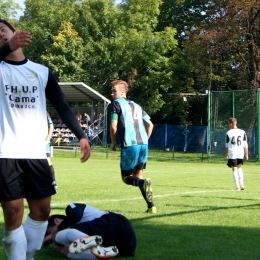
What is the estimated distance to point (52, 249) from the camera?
20.9 ft

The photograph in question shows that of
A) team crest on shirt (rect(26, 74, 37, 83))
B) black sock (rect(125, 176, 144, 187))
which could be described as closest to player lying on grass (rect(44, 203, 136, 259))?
team crest on shirt (rect(26, 74, 37, 83))

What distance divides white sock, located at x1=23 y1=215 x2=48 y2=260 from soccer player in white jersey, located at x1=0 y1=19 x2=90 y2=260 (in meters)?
0.08

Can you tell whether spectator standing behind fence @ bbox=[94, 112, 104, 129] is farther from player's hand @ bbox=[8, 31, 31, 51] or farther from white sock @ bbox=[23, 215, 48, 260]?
player's hand @ bbox=[8, 31, 31, 51]

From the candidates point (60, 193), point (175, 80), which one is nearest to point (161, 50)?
point (175, 80)

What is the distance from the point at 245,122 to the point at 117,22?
25.2m

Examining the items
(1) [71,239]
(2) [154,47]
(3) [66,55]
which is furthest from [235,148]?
(3) [66,55]

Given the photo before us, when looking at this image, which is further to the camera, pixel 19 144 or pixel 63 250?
pixel 63 250

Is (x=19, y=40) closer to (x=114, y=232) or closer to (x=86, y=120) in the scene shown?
(x=114, y=232)

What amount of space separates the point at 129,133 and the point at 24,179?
4.80 metres

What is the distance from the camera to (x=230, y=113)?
32.5m

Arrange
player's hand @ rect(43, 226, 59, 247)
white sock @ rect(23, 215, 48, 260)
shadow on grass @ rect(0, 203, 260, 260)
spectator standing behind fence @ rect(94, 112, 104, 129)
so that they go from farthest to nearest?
spectator standing behind fence @ rect(94, 112, 104, 129) → player's hand @ rect(43, 226, 59, 247) → shadow on grass @ rect(0, 203, 260, 260) → white sock @ rect(23, 215, 48, 260)

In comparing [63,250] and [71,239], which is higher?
[71,239]

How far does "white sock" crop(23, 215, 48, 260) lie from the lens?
5.02 m

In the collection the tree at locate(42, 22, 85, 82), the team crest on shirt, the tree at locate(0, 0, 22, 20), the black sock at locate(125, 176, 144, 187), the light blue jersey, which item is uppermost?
the tree at locate(0, 0, 22, 20)
